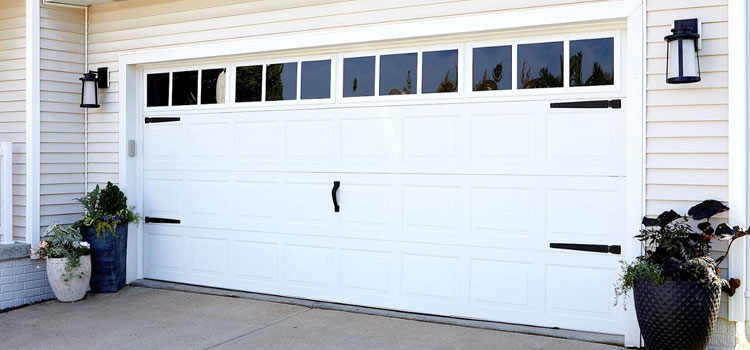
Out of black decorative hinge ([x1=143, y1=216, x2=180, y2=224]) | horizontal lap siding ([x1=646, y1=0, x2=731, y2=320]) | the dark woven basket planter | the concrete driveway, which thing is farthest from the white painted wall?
the concrete driveway

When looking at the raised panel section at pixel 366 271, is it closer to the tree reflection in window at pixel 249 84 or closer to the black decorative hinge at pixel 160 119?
the tree reflection in window at pixel 249 84

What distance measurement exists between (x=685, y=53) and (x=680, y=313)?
61.9 inches

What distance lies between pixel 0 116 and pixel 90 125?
844 millimetres

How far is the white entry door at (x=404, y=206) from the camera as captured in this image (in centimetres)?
470

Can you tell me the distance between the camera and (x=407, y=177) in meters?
5.30

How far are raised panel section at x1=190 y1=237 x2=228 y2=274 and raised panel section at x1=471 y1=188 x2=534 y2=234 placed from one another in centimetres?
244

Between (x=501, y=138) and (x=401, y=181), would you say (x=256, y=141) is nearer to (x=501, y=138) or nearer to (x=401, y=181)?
(x=401, y=181)

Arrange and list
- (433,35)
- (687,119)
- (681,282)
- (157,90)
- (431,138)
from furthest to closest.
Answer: (157,90), (431,138), (433,35), (687,119), (681,282)

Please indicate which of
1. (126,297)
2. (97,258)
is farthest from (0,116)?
(126,297)

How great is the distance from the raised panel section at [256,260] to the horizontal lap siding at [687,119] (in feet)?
10.4

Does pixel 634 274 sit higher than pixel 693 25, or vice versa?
pixel 693 25

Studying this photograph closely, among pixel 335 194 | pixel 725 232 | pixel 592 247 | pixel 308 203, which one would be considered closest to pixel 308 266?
pixel 308 203

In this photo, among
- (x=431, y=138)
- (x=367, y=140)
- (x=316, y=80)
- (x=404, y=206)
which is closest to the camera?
(x=431, y=138)

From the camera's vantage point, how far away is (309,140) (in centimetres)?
573
